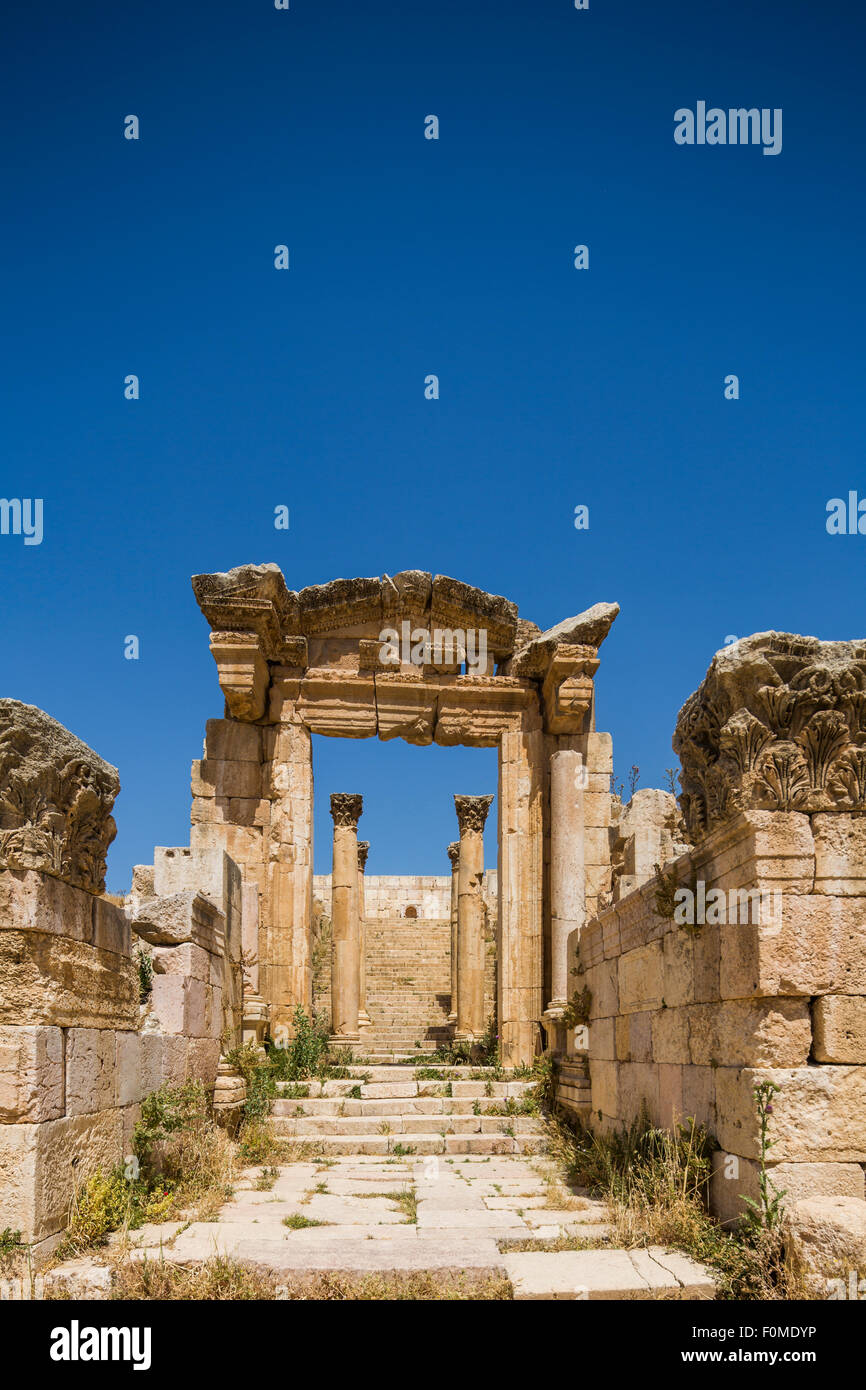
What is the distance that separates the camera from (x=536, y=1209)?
699 cm

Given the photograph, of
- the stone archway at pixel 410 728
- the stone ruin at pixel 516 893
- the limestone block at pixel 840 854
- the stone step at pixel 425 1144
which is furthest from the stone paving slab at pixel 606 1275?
the stone archway at pixel 410 728

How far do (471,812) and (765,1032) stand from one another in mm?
14133

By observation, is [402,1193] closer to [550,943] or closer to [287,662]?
[550,943]

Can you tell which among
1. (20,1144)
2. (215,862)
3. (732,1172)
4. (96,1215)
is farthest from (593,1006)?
(20,1144)

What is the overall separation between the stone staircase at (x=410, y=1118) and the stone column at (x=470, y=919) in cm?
545

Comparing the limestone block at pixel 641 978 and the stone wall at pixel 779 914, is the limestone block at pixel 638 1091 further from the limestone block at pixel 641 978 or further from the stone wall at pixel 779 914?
the stone wall at pixel 779 914

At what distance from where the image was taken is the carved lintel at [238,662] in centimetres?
1158

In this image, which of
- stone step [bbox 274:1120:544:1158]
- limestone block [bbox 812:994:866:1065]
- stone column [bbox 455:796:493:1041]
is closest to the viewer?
limestone block [bbox 812:994:866:1065]

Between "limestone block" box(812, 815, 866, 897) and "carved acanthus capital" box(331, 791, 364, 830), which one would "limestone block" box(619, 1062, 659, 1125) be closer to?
"limestone block" box(812, 815, 866, 897)

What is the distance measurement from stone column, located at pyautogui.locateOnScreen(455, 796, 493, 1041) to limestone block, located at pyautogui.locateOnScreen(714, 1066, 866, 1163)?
11.6 meters

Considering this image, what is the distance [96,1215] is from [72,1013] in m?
0.98

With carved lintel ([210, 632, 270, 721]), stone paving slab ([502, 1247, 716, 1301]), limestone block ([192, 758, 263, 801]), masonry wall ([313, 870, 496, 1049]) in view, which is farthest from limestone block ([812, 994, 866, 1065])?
masonry wall ([313, 870, 496, 1049])

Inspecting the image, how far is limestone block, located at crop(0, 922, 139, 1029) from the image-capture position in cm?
498
